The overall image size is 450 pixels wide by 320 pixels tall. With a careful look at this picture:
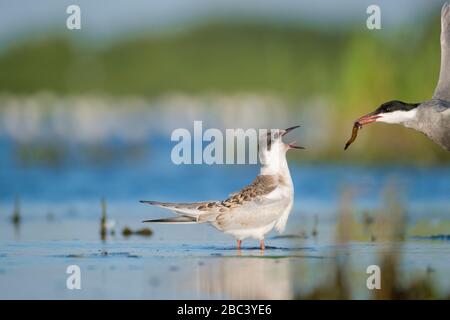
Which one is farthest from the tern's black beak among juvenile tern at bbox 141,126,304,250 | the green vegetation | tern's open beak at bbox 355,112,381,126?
the green vegetation

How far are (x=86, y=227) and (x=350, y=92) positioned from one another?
765cm

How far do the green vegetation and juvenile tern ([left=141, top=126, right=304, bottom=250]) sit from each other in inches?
288

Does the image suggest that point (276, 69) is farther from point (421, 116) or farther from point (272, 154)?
point (272, 154)

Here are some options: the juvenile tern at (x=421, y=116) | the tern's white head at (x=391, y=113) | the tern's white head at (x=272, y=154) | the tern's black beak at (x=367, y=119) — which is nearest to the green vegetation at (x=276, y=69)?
the juvenile tern at (x=421, y=116)

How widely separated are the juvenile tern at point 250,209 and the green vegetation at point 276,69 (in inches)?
288

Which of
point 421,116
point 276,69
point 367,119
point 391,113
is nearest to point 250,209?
point 367,119

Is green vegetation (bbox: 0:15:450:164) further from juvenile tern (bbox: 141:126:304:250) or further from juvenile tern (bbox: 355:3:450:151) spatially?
juvenile tern (bbox: 141:126:304:250)

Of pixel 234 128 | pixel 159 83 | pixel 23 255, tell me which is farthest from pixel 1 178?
pixel 159 83

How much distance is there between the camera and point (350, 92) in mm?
17422

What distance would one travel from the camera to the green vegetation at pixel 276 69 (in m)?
17.1

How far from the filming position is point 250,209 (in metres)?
9.11

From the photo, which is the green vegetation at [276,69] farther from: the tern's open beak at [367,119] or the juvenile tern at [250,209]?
the juvenile tern at [250,209]

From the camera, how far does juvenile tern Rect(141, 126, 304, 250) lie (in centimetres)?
910

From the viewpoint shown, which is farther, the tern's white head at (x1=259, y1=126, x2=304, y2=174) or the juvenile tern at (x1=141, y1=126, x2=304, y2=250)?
the tern's white head at (x1=259, y1=126, x2=304, y2=174)
